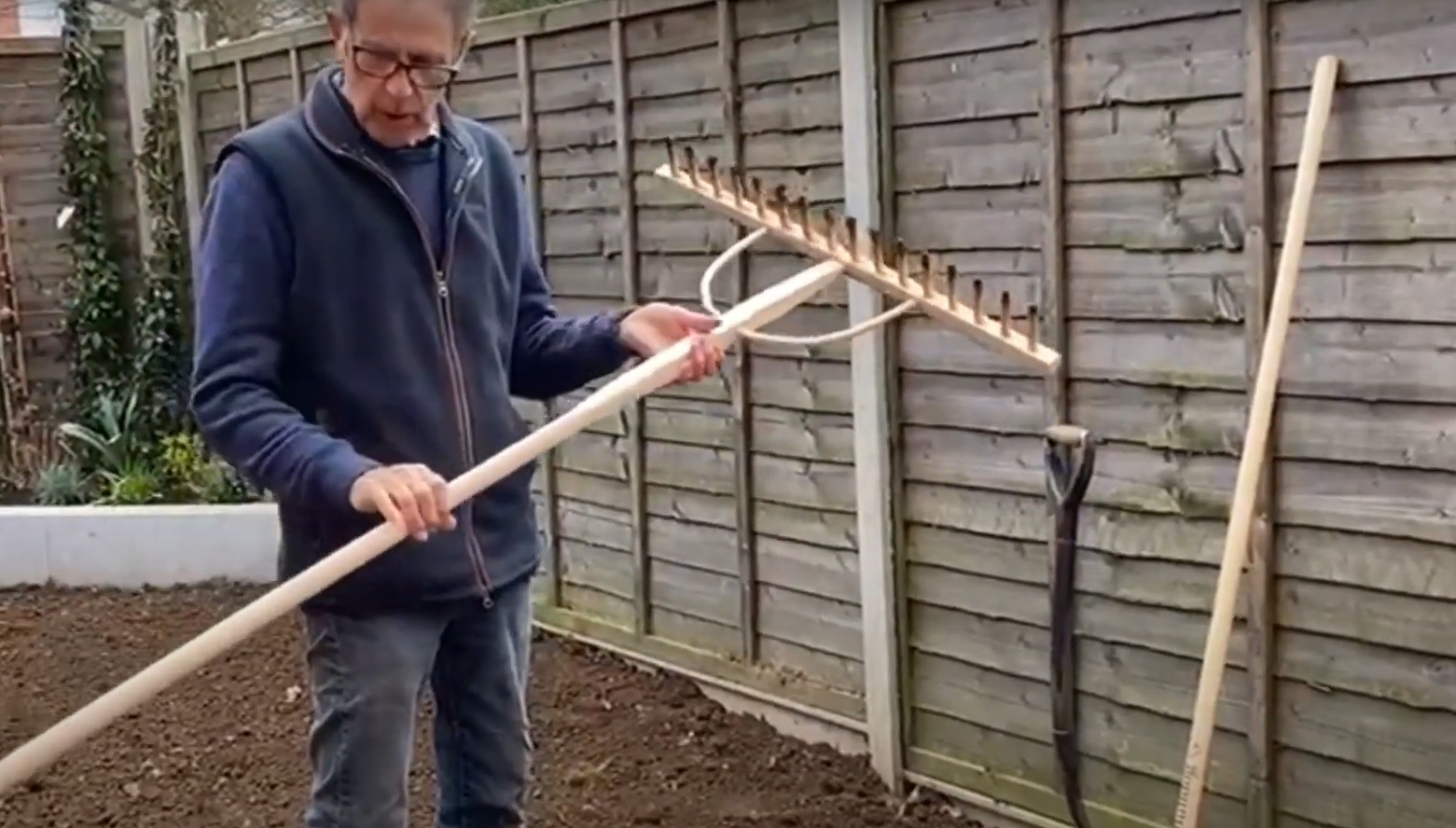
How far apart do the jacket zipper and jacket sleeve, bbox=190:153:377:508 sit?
0.19m

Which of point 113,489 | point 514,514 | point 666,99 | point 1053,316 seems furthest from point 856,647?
Answer: point 113,489

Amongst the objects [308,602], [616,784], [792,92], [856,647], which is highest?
[792,92]

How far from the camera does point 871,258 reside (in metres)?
2.80

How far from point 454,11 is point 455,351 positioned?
0.44m

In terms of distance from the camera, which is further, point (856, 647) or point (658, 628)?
point (658, 628)

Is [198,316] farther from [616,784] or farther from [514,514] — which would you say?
[616,784]

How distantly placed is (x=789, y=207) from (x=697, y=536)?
1957 millimetres

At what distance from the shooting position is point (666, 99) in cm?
457

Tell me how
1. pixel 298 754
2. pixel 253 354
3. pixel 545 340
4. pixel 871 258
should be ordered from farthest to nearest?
pixel 298 754 < pixel 871 258 < pixel 545 340 < pixel 253 354

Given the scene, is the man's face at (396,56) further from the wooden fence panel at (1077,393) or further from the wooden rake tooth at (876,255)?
the wooden fence panel at (1077,393)

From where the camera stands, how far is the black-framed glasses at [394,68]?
227 centimetres

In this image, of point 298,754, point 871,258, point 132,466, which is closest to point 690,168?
point 871,258

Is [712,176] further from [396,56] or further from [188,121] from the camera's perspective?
[188,121]

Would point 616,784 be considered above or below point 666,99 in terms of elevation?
below
